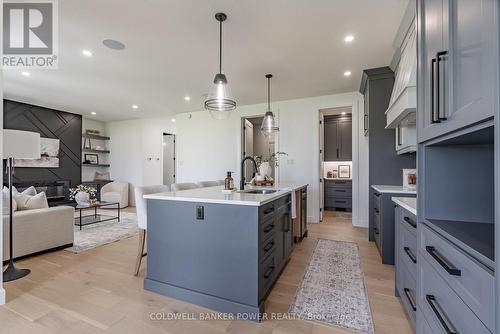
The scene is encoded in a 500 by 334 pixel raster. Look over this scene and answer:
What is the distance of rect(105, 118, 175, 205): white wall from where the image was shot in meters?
7.21

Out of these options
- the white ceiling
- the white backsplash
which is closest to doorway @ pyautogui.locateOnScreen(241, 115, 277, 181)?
the white ceiling

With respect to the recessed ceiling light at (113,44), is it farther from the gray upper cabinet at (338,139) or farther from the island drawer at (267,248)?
the gray upper cabinet at (338,139)

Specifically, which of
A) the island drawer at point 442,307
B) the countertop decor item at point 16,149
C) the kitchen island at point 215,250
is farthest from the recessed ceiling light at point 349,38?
the countertop decor item at point 16,149

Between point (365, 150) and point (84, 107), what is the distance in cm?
677

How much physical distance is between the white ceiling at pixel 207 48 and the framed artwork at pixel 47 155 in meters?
1.26

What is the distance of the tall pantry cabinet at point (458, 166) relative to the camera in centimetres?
67

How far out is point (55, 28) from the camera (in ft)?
8.41

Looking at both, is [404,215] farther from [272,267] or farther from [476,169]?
[272,267]

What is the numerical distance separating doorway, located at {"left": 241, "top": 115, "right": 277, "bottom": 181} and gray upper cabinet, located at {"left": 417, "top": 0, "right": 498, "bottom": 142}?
4403 mm

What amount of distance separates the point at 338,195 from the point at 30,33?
20.9ft

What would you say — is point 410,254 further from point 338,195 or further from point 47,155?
point 47,155

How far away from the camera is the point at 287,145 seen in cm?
530

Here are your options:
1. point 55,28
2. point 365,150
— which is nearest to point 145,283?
point 55,28

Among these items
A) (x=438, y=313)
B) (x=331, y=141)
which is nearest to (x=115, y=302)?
(x=438, y=313)
